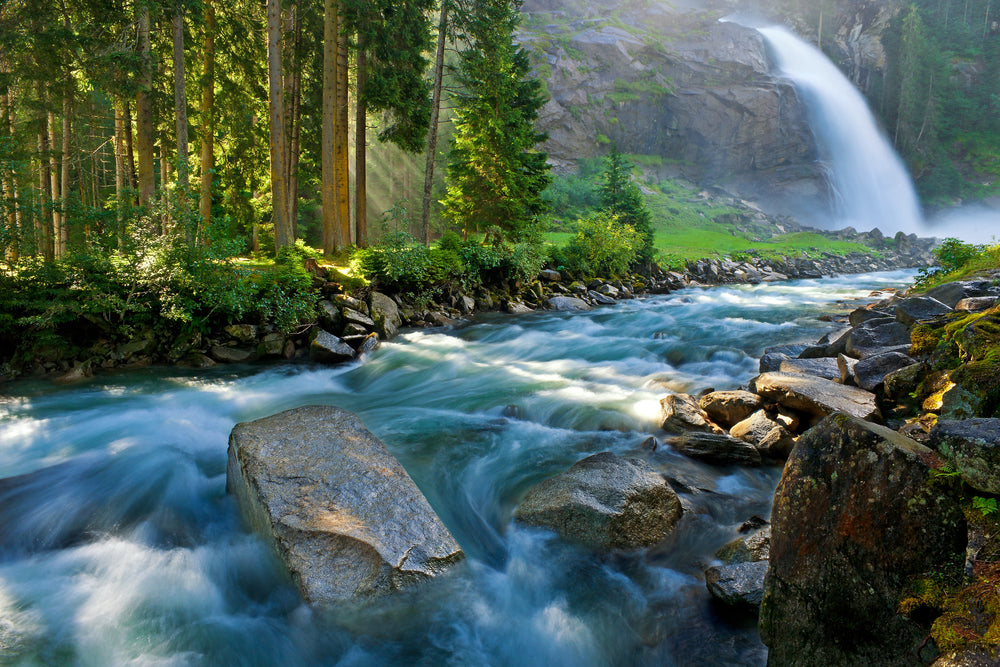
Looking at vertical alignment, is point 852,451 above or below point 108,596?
above

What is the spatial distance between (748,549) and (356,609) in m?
3.15

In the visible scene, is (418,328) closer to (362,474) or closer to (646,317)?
(646,317)

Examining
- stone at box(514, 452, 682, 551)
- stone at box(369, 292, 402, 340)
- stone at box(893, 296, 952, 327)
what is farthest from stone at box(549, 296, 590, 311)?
stone at box(514, 452, 682, 551)

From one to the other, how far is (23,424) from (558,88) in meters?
71.4

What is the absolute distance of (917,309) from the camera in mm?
7516

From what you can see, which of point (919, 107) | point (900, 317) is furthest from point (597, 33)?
point (900, 317)

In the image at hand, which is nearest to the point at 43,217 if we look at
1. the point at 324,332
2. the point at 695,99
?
the point at 324,332

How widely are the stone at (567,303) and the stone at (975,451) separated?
15.8 metres

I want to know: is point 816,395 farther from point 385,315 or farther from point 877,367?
point 385,315

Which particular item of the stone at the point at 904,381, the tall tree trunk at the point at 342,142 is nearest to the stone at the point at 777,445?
the stone at the point at 904,381

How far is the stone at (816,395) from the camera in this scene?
221 inches

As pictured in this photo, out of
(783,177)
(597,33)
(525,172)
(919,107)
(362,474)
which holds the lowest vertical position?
(362,474)

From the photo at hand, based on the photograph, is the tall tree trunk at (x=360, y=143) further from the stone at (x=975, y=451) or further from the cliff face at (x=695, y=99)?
the cliff face at (x=695, y=99)

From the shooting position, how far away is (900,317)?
301 inches
